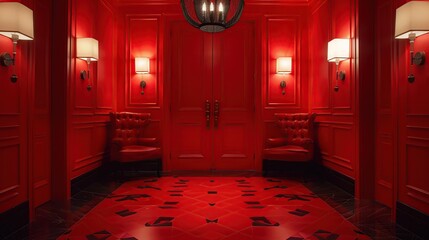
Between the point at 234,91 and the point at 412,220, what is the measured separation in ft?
11.8

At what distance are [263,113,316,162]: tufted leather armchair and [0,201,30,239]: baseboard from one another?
134 inches

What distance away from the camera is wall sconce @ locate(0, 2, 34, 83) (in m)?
2.52

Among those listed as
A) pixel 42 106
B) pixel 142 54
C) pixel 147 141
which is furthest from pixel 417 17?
pixel 142 54

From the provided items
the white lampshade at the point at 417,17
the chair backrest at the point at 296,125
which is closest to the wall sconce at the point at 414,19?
the white lampshade at the point at 417,17

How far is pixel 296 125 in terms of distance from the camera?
17.6ft

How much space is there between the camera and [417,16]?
2.54 meters

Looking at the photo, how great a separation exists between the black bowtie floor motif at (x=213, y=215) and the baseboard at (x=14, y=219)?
46 centimetres

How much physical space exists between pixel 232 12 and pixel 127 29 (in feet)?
11.2

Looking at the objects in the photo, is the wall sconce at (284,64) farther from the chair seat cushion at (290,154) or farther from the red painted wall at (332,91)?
the chair seat cushion at (290,154)

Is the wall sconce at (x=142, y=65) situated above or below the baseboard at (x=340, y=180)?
above

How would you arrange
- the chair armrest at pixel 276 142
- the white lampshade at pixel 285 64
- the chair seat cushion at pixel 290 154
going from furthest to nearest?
the white lampshade at pixel 285 64 < the chair armrest at pixel 276 142 < the chair seat cushion at pixel 290 154

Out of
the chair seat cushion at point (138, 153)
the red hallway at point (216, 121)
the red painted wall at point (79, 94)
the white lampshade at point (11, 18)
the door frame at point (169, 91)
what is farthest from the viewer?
the door frame at point (169, 91)

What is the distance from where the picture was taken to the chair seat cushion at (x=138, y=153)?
189 inches

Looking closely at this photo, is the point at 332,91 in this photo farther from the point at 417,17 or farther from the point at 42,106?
the point at 42,106
